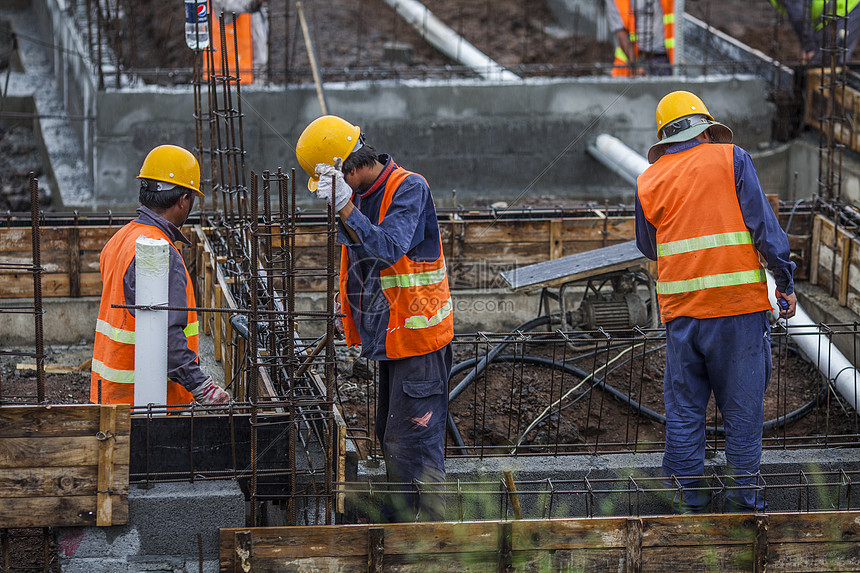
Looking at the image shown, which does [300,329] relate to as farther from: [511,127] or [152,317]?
[511,127]

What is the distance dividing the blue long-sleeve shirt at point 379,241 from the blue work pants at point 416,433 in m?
0.19

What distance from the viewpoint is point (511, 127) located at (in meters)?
12.7

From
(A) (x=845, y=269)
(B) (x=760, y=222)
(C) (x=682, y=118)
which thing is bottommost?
(A) (x=845, y=269)

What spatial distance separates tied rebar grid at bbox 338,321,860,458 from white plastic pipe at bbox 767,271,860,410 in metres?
0.01

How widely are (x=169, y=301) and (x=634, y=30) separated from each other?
35.0ft

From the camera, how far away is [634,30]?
14008 mm

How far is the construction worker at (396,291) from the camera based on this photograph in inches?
181

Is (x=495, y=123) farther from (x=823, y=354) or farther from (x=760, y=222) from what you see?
(x=760, y=222)

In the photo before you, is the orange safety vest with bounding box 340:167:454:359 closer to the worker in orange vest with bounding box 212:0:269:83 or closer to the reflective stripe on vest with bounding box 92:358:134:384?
the reflective stripe on vest with bounding box 92:358:134:384

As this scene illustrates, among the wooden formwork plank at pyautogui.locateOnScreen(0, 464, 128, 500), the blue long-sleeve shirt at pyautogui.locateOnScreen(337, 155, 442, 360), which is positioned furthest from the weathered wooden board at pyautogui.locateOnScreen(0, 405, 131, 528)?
the blue long-sleeve shirt at pyautogui.locateOnScreen(337, 155, 442, 360)

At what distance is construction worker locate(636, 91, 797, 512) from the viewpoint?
5.13 meters

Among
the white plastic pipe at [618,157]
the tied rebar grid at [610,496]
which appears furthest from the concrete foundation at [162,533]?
the white plastic pipe at [618,157]

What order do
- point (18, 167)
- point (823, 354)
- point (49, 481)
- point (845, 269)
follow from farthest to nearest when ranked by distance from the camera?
point (18, 167)
point (845, 269)
point (823, 354)
point (49, 481)

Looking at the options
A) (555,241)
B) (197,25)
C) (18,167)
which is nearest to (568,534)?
(555,241)
